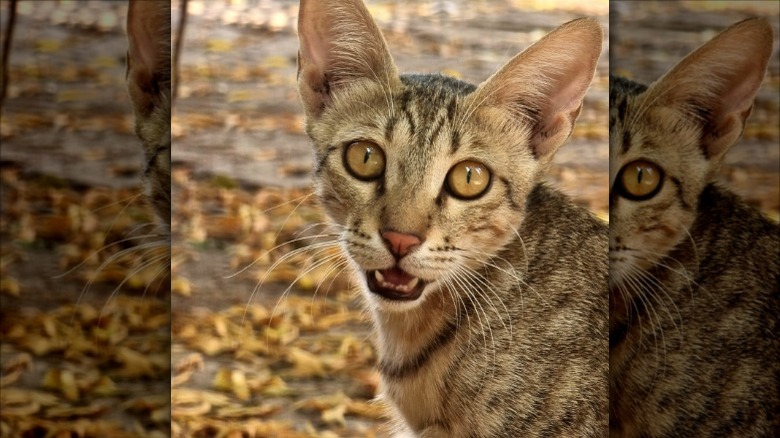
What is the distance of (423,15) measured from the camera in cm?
231

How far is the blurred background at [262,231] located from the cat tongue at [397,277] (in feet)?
0.57

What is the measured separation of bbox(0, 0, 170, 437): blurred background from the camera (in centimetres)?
238

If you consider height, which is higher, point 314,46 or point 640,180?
point 314,46

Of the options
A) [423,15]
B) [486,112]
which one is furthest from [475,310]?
[423,15]

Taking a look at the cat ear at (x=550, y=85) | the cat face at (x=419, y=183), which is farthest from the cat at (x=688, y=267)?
the cat face at (x=419, y=183)

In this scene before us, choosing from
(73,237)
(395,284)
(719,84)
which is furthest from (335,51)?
(719,84)

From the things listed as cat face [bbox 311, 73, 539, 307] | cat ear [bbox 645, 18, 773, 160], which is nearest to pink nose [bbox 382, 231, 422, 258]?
cat face [bbox 311, 73, 539, 307]

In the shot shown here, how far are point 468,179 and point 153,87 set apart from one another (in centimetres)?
96

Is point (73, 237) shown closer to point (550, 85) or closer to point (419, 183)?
point (419, 183)

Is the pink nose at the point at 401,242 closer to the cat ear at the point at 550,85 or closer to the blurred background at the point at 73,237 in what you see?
the cat ear at the point at 550,85

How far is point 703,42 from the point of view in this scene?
251cm

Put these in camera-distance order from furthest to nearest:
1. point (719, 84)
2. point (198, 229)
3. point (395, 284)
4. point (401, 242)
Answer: point (719, 84), point (198, 229), point (395, 284), point (401, 242)

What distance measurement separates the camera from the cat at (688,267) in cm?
242

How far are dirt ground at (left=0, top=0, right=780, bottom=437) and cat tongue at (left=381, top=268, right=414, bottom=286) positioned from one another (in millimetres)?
178
